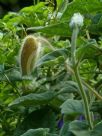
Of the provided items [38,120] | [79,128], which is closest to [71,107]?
[79,128]

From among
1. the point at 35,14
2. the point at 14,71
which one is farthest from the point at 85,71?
the point at 35,14

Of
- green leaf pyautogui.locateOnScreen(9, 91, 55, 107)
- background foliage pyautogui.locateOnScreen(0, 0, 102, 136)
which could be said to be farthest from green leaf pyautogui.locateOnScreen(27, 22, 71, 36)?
green leaf pyautogui.locateOnScreen(9, 91, 55, 107)

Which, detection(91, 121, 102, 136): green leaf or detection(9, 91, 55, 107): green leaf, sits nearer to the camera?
detection(91, 121, 102, 136): green leaf

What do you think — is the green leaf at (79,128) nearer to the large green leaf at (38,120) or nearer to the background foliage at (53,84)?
the background foliage at (53,84)

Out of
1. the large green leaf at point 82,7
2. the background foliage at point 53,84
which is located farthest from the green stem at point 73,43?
the large green leaf at point 82,7

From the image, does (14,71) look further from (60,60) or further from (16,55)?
(60,60)

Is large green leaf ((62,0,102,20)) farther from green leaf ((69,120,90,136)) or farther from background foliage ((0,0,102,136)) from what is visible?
green leaf ((69,120,90,136))
